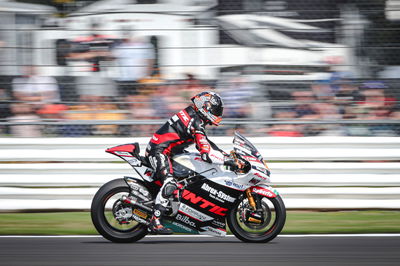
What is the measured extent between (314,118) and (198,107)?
241 cm

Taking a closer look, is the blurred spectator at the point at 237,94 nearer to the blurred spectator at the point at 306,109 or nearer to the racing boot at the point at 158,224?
the blurred spectator at the point at 306,109

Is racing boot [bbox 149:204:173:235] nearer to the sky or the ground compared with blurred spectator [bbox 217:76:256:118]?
nearer to the ground

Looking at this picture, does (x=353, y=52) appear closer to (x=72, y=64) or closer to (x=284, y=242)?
(x=284, y=242)

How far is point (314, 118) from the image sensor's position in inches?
323

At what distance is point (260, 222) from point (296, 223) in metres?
1.13

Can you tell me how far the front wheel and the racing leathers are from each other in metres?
0.55

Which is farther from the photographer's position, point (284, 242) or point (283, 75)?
point (283, 75)

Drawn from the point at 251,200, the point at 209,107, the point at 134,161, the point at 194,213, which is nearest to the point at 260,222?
the point at 251,200

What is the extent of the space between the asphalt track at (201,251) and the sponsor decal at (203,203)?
34cm

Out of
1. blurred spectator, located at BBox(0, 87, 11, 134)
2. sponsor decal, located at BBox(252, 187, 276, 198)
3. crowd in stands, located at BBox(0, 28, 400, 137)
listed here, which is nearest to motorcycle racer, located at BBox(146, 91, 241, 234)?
sponsor decal, located at BBox(252, 187, 276, 198)

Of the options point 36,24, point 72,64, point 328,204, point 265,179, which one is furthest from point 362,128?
point 36,24

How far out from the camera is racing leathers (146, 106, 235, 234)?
244 inches

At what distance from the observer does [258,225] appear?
21.0 ft

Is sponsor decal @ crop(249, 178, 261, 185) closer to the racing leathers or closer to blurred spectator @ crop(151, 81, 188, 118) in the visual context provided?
the racing leathers
